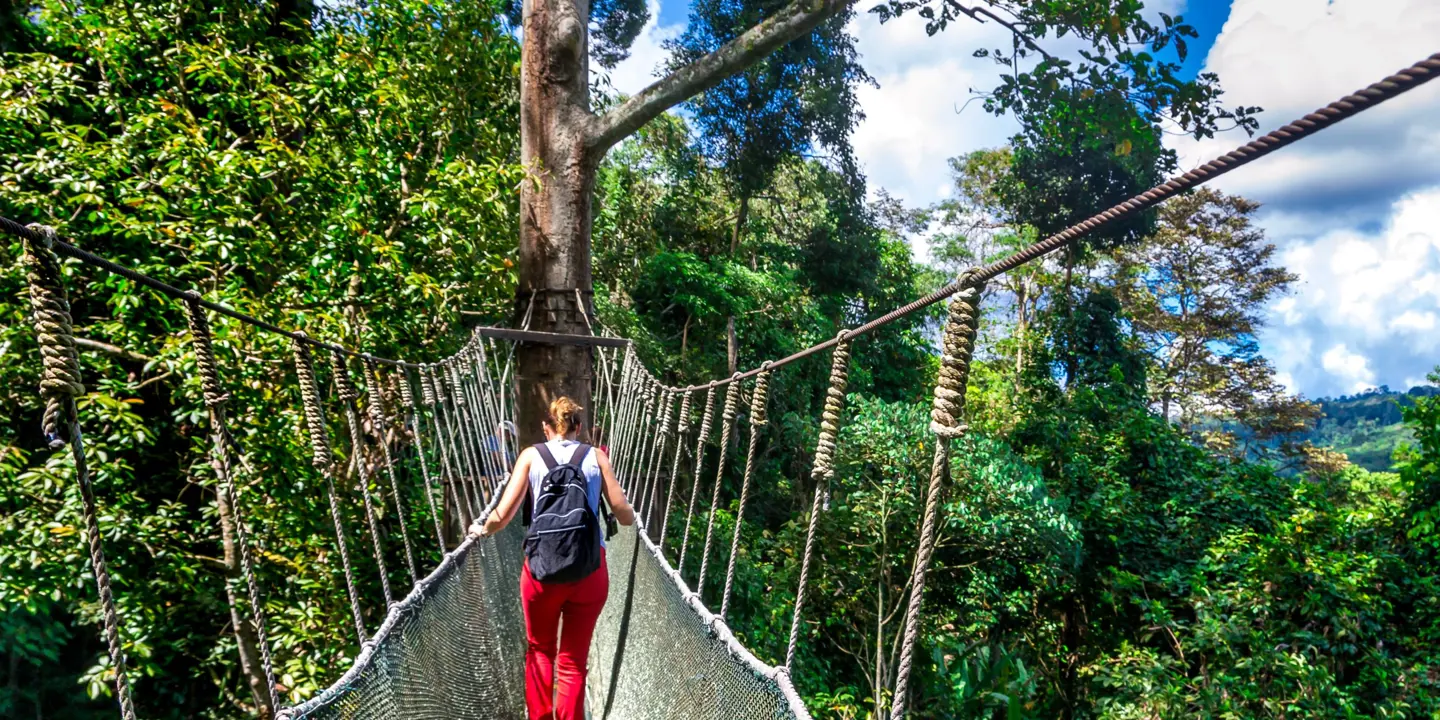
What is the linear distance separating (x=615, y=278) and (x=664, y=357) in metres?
1.15

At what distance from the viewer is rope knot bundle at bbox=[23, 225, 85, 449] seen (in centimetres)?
88

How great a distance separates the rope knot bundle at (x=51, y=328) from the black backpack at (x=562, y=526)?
0.93 meters

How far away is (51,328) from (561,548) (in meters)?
1.00

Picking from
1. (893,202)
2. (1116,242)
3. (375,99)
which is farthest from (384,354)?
(893,202)

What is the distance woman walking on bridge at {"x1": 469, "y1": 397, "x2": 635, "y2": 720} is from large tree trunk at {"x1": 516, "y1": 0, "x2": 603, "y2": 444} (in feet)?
5.04

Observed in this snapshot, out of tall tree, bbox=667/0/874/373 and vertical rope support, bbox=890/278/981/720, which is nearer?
vertical rope support, bbox=890/278/981/720

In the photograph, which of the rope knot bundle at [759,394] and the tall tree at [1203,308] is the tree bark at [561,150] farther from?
the tall tree at [1203,308]

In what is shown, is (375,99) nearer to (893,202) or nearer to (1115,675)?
(1115,675)

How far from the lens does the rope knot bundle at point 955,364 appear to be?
96cm

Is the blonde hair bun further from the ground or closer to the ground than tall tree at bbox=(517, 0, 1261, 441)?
closer to the ground

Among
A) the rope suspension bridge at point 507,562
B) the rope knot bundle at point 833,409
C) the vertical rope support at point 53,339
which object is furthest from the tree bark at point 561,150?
the vertical rope support at point 53,339

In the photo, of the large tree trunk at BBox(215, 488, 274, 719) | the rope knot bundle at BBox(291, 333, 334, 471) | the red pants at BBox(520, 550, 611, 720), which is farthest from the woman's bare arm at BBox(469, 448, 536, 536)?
the large tree trunk at BBox(215, 488, 274, 719)

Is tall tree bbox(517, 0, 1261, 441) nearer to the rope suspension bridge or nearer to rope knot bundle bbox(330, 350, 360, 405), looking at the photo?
→ the rope suspension bridge

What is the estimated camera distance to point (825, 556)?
6285mm
